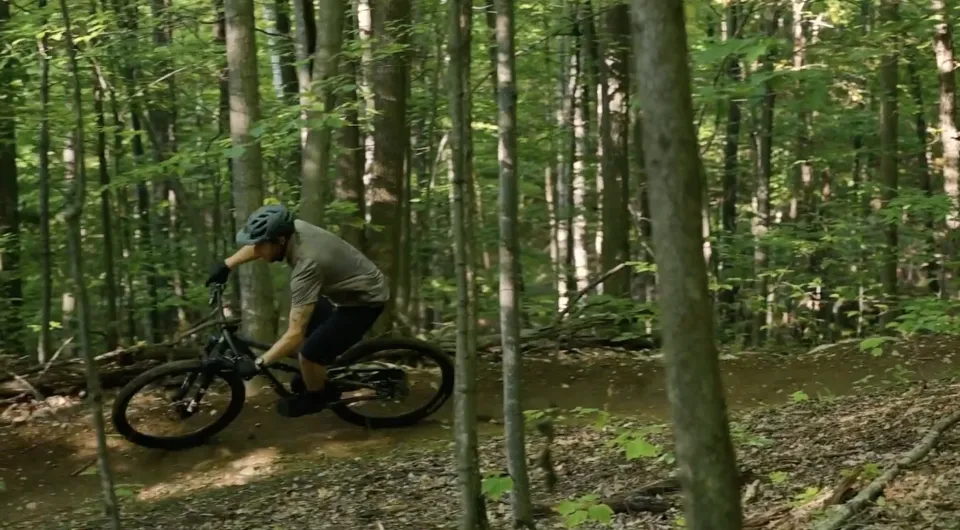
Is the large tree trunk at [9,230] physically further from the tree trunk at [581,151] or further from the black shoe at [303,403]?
the tree trunk at [581,151]

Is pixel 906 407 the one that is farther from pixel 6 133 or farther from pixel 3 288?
pixel 3 288

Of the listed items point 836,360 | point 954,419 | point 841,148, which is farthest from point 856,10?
point 954,419

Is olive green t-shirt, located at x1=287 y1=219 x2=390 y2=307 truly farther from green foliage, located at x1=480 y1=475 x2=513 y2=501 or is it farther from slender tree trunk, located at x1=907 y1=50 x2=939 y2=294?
slender tree trunk, located at x1=907 y1=50 x2=939 y2=294

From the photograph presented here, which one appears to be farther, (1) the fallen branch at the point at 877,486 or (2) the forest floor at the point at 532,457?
(2) the forest floor at the point at 532,457

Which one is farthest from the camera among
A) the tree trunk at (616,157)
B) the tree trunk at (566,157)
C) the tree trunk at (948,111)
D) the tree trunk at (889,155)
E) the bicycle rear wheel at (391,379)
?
the tree trunk at (566,157)

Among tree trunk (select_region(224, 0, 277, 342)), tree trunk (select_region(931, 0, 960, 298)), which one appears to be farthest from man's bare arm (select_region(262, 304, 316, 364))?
tree trunk (select_region(931, 0, 960, 298))

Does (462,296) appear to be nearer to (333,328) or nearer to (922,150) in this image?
(333,328)

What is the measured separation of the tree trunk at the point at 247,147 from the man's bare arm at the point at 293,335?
1.20 m

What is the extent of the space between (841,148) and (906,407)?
41.5 feet

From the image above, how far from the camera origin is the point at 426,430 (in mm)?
8352

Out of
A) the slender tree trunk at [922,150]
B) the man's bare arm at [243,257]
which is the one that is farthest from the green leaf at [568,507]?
the slender tree trunk at [922,150]

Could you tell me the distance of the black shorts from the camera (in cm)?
739

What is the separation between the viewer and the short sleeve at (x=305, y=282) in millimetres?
6867

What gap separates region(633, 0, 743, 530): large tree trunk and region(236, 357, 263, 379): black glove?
5.58m
